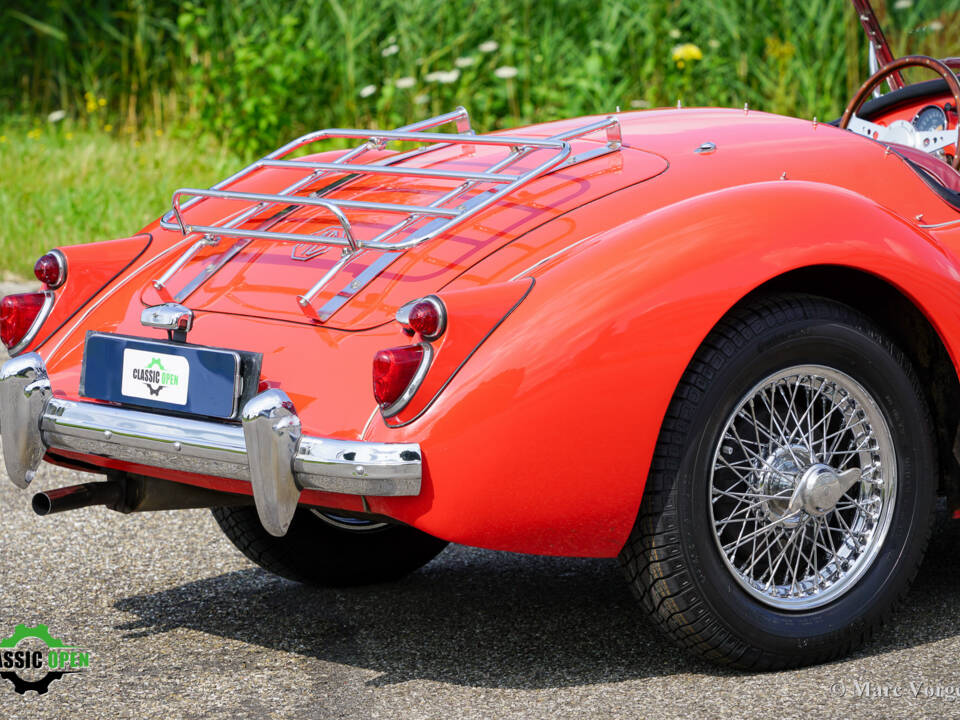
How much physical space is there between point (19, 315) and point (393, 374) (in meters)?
1.23

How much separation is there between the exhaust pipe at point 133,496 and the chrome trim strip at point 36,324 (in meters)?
0.43

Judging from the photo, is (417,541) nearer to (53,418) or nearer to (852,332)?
(53,418)

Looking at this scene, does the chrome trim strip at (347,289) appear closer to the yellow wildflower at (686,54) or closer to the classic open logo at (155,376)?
the classic open logo at (155,376)

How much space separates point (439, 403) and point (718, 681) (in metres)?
0.93

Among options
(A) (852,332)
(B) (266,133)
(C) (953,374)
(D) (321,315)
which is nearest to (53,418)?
(D) (321,315)

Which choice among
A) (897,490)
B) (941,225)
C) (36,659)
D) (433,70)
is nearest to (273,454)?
(36,659)

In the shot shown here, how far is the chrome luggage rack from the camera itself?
3180 mm

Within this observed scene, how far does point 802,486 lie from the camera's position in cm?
321

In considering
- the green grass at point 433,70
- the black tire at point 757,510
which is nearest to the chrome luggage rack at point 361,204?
the black tire at point 757,510

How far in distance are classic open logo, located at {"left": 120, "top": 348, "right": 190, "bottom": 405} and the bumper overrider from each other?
5cm

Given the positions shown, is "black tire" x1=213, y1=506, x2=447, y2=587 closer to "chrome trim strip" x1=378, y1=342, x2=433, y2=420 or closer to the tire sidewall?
"chrome trim strip" x1=378, y1=342, x2=433, y2=420

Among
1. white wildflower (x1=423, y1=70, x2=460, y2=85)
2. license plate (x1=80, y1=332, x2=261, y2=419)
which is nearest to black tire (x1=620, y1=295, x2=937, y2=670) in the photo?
license plate (x1=80, y1=332, x2=261, y2=419)

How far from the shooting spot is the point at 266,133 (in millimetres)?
9383

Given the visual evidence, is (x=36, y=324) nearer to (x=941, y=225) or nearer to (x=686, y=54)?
(x=941, y=225)
